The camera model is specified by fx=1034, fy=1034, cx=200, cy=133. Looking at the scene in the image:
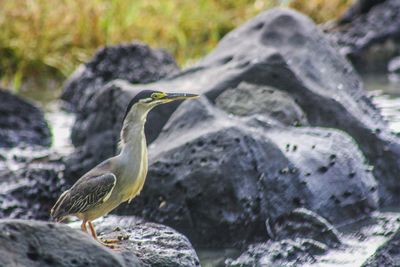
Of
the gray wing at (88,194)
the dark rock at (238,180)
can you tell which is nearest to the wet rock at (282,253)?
the dark rock at (238,180)

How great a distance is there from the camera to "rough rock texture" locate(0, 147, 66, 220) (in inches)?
319

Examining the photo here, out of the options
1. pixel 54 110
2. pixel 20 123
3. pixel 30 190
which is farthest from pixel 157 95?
pixel 54 110

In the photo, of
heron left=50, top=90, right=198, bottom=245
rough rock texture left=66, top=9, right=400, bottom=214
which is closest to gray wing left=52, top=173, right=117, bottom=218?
heron left=50, top=90, right=198, bottom=245

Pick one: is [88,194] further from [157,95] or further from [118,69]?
[118,69]

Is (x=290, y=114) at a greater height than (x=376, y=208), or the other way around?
(x=290, y=114)

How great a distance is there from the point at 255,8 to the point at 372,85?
3316 mm

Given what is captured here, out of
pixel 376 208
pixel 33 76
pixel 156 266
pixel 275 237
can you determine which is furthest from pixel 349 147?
pixel 33 76

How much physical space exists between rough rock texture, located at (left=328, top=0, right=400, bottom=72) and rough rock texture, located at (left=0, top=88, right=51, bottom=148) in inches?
196

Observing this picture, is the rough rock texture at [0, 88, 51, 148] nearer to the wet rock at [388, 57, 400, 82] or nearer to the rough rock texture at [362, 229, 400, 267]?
the wet rock at [388, 57, 400, 82]

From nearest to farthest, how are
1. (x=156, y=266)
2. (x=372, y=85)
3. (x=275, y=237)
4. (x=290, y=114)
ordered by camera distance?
(x=156, y=266) → (x=275, y=237) → (x=290, y=114) → (x=372, y=85)

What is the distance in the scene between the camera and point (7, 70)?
13.7 meters

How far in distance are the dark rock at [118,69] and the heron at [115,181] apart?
516 cm

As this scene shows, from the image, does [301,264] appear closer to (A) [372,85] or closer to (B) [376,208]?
(B) [376,208]

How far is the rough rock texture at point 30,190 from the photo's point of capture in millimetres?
8094
